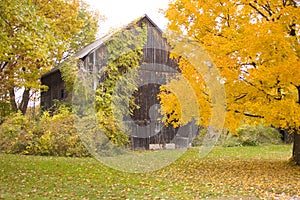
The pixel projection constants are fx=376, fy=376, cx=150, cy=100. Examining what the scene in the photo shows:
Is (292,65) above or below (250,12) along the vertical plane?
below

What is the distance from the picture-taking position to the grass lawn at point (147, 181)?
25.3 ft

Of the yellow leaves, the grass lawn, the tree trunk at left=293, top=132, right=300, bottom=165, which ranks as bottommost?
the grass lawn

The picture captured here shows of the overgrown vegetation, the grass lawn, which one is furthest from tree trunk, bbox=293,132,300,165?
the overgrown vegetation

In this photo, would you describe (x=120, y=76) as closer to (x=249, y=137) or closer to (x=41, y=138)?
(x=41, y=138)

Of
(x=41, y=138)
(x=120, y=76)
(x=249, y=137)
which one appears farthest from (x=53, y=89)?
(x=249, y=137)

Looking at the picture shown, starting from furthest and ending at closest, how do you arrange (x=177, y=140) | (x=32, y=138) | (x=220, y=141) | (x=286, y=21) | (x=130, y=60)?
(x=220, y=141) → (x=177, y=140) → (x=130, y=60) → (x=32, y=138) → (x=286, y=21)

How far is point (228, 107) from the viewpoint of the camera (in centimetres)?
1059

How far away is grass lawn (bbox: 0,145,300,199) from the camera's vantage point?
304 inches

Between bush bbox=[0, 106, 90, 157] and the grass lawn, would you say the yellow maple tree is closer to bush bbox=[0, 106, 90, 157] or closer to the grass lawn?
the grass lawn

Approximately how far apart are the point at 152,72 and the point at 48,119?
638cm

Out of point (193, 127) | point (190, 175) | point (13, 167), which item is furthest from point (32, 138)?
point (193, 127)

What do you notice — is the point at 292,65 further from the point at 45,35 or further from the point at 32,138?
the point at 32,138

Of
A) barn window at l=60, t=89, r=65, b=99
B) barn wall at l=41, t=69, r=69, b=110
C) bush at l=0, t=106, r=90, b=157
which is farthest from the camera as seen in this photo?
barn wall at l=41, t=69, r=69, b=110

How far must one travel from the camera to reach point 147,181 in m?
9.52
